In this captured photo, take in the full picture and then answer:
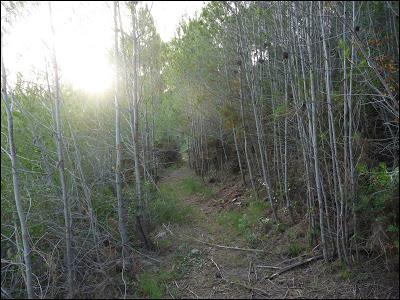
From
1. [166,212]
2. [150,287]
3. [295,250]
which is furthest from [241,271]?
[166,212]

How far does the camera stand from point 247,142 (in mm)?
7215

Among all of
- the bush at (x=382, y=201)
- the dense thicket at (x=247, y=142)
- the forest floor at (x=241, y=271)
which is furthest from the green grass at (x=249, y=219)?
the bush at (x=382, y=201)

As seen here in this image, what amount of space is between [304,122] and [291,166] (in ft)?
5.22

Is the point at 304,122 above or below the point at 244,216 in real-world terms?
above

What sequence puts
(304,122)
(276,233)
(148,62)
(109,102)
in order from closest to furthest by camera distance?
(304,122)
(276,233)
(109,102)
(148,62)

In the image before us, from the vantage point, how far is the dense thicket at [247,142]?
11.3 feet

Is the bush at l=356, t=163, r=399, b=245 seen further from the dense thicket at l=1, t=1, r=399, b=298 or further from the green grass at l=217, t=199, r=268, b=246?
the green grass at l=217, t=199, r=268, b=246

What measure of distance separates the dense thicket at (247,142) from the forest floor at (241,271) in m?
0.26

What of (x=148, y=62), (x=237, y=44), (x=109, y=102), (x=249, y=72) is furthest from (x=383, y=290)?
(x=148, y=62)

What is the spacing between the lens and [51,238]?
4281mm

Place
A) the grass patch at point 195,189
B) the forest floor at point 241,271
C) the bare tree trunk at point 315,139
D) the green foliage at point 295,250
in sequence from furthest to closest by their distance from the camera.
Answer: the grass patch at point 195,189
the green foliage at point 295,250
the bare tree trunk at point 315,139
the forest floor at point 241,271

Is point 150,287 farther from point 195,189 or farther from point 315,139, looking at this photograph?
point 195,189

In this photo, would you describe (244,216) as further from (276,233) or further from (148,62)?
(148,62)

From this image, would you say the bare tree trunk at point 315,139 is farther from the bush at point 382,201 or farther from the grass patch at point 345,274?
the bush at point 382,201
